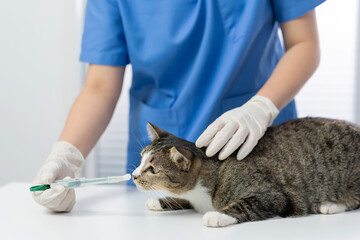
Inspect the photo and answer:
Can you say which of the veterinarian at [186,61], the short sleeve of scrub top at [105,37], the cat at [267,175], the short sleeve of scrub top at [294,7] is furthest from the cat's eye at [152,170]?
the short sleeve of scrub top at [294,7]

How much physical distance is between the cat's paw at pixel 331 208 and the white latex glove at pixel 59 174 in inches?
28.1

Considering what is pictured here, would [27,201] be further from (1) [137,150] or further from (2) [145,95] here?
(2) [145,95]

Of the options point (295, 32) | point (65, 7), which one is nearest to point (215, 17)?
point (295, 32)

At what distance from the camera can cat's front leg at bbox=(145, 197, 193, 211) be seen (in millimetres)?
1312

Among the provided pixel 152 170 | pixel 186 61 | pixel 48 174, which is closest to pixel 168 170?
pixel 152 170

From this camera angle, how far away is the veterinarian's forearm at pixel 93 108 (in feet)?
5.16

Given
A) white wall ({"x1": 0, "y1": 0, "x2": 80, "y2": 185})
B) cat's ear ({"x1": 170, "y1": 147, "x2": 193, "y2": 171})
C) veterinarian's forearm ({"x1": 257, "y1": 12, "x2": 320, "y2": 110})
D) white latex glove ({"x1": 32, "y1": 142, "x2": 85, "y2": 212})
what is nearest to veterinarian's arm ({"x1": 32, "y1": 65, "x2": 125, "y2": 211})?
white latex glove ({"x1": 32, "y1": 142, "x2": 85, "y2": 212})

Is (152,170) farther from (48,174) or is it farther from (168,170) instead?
(48,174)

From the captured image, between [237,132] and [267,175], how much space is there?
0.48 feet

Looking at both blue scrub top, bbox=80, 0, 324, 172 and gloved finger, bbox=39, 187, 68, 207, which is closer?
gloved finger, bbox=39, 187, 68, 207

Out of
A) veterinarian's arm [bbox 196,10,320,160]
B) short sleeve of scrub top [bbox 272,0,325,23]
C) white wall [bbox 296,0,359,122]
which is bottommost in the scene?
white wall [bbox 296,0,359,122]

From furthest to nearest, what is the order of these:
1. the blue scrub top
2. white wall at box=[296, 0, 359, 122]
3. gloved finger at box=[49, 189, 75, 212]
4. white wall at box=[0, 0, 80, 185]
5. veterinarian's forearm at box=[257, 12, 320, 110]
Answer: white wall at box=[296, 0, 359, 122], white wall at box=[0, 0, 80, 185], the blue scrub top, veterinarian's forearm at box=[257, 12, 320, 110], gloved finger at box=[49, 189, 75, 212]

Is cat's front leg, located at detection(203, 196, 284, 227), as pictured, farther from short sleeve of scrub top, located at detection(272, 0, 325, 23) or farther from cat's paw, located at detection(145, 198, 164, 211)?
short sleeve of scrub top, located at detection(272, 0, 325, 23)

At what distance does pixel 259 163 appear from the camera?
1.24 meters
